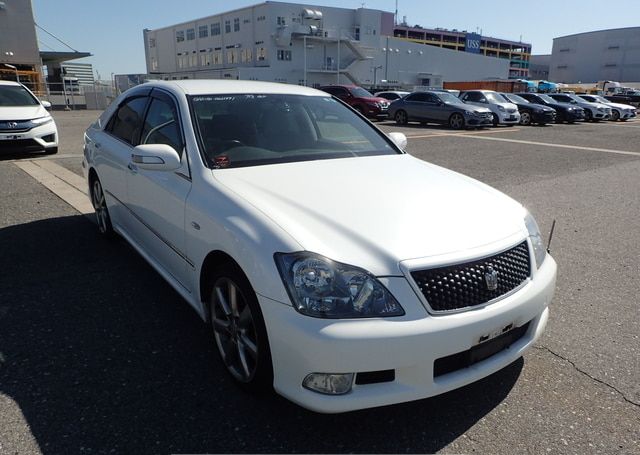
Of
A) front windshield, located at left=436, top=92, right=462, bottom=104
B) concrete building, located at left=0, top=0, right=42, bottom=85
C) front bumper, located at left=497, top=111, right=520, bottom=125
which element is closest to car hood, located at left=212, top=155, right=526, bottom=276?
front windshield, located at left=436, top=92, right=462, bottom=104

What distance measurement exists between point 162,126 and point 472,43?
12382 cm

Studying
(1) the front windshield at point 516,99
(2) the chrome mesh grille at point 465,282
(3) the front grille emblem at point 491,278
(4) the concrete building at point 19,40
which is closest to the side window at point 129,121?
(2) the chrome mesh grille at point 465,282

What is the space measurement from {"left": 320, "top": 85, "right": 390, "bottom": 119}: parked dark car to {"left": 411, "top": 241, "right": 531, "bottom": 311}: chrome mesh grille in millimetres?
20923

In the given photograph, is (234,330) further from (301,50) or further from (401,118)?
(301,50)

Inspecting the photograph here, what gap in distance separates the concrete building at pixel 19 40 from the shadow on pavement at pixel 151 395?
128ft

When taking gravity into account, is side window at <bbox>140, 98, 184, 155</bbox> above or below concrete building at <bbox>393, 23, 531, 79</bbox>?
below

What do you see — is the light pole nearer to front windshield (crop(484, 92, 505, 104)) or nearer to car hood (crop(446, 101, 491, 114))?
front windshield (crop(484, 92, 505, 104))

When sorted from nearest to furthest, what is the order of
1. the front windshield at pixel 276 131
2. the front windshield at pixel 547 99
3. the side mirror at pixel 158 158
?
the side mirror at pixel 158 158
the front windshield at pixel 276 131
the front windshield at pixel 547 99

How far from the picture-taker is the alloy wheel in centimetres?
246

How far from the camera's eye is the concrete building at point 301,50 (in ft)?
200

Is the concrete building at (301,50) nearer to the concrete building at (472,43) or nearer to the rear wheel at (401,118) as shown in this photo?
the concrete building at (472,43)

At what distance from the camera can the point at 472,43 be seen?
114 meters

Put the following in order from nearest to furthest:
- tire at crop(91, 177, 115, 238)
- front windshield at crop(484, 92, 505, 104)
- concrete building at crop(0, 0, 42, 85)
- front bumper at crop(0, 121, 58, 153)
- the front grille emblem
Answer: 1. the front grille emblem
2. tire at crop(91, 177, 115, 238)
3. front bumper at crop(0, 121, 58, 153)
4. front windshield at crop(484, 92, 505, 104)
5. concrete building at crop(0, 0, 42, 85)

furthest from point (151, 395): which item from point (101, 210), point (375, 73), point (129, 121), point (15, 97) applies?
point (375, 73)
